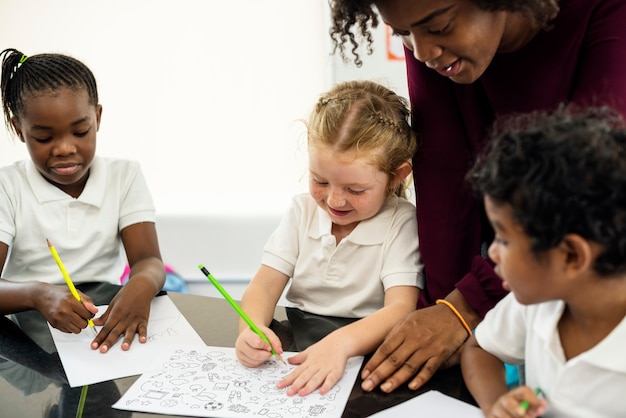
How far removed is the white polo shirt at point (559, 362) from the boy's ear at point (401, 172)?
16.0 inches

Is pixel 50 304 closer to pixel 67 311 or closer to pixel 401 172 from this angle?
pixel 67 311

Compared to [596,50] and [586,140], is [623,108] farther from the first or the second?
[586,140]

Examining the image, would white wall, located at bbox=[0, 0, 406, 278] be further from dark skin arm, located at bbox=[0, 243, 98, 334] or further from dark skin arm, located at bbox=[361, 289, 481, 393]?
dark skin arm, located at bbox=[361, 289, 481, 393]

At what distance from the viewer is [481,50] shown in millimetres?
974

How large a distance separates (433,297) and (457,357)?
0.20 metres

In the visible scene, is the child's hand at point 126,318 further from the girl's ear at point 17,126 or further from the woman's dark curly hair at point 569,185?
the woman's dark curly hair at point 569,185

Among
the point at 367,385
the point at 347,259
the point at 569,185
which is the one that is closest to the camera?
the point at 569,185

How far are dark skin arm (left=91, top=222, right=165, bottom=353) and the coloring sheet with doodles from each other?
0.12m

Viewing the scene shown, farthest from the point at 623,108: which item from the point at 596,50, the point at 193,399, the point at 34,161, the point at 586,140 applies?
the point at 34,161

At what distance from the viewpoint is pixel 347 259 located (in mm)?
1312

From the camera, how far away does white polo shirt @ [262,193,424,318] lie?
1.28 meters

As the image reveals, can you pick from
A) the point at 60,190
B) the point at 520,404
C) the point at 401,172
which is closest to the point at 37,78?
the point at 60,190

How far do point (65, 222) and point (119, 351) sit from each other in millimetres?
487

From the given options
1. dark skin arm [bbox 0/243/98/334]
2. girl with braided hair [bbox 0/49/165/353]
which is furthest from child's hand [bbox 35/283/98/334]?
girl with braided hair [bbox 0/49/165/353]
